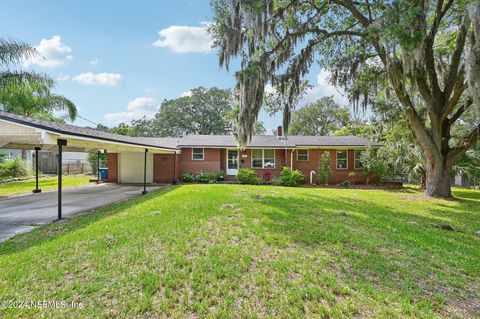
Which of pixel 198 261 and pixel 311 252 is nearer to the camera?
pixel 198 261

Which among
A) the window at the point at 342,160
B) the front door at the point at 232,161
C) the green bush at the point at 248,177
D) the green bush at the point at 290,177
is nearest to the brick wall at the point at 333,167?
the window at the point at 342,160

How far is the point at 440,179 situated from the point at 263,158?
9315 millimetres

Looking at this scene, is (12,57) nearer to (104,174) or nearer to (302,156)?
(104,174)

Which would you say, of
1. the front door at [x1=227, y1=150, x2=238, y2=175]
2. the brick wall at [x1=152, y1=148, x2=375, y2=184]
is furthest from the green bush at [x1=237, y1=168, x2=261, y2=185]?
the front door at [x1=227, y1=150, x2=238, y2=175]

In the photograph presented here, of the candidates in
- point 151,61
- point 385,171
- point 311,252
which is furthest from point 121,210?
point 385,171

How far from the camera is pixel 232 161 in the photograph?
1697cm

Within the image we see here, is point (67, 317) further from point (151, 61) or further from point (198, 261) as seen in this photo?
point (151, 61)

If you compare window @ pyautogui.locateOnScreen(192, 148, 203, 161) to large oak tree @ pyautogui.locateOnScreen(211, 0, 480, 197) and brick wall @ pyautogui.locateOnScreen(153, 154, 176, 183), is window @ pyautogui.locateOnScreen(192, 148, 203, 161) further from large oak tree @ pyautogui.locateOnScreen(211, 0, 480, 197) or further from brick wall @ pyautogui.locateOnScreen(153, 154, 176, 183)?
large oak tree @ pyautogui.locateOnScreen(211, 0, 480, 197)

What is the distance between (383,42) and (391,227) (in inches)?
213

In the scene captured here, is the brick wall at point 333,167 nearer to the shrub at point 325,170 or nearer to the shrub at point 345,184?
the shrub at point 345,184

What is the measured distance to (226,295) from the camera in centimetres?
284

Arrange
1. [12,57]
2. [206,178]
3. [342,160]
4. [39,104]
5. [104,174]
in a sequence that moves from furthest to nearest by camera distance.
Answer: [39,104], [104,174], [342,160], [206,178], [12,57]

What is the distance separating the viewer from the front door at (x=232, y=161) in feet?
55.6

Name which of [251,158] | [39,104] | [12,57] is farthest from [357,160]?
[39,104]
